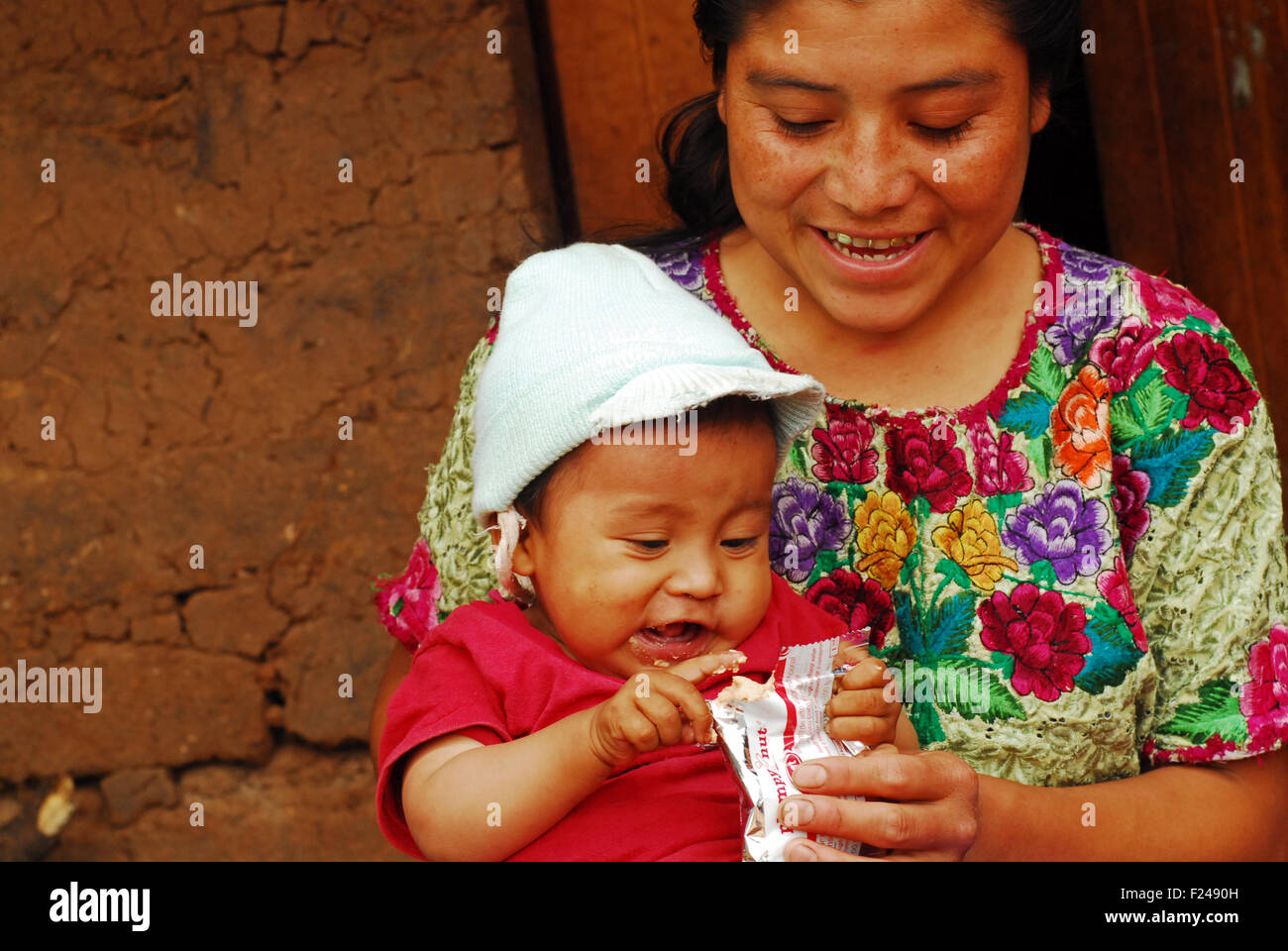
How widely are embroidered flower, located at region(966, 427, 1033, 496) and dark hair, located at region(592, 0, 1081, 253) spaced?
494 millimetres

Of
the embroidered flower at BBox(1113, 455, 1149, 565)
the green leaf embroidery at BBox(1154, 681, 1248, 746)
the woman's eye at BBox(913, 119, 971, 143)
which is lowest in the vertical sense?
the green leaf embroidery at BBox(1154, 681, 1248, 746)

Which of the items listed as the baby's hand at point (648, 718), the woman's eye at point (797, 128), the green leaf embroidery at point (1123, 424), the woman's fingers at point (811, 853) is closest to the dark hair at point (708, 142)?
the woman's eye at point (797, 128)

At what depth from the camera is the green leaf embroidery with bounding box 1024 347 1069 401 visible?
2002 millimetres

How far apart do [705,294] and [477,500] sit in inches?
22.7

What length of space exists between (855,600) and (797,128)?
70 centimetres

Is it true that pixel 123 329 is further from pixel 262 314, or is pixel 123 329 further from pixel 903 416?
pixel 903 416

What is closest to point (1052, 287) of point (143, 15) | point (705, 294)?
point (705, 294)

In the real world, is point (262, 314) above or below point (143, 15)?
below

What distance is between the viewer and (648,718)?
148 cm

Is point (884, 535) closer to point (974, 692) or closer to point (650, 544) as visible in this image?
point (974, 692)

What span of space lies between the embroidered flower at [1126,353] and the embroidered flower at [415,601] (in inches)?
41.6

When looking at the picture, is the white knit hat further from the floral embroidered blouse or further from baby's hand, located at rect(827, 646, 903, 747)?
baby's hand, located at rect(827, 646, 903, 747)

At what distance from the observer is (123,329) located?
9.43 ft

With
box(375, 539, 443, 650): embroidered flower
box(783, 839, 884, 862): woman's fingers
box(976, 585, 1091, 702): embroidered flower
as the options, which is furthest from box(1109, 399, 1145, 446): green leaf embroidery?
box(375, 539, 443, 650): embroidered flower
